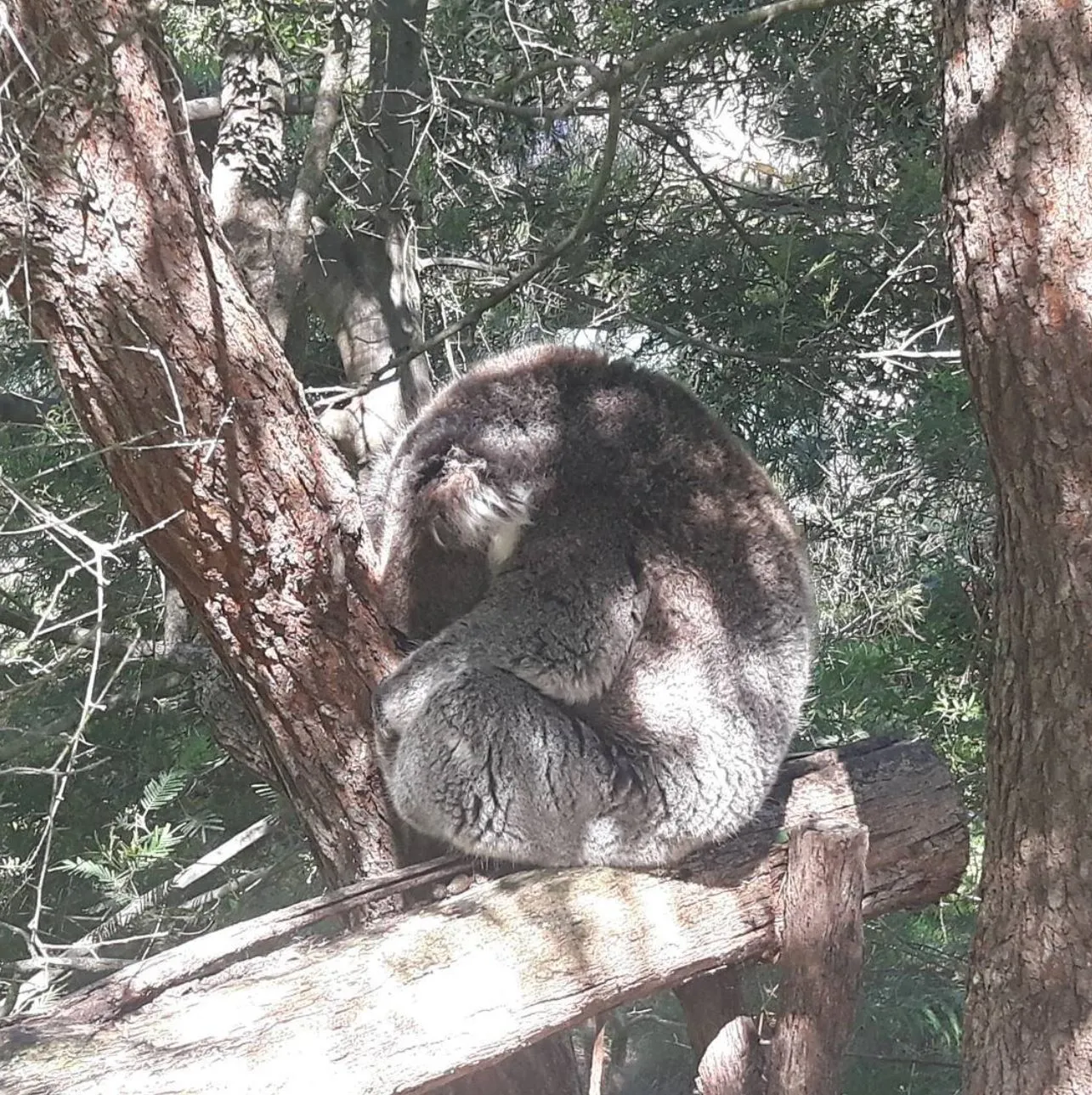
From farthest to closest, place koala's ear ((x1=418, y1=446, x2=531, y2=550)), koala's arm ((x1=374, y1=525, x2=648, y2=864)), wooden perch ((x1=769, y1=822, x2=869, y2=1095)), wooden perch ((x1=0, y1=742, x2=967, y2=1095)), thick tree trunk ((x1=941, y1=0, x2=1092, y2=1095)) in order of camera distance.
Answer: koala's ear ((x1=418, y1=446, x2=531, y2=550)) < koala's arm ((x1=374, y1=525, x2=648, y2=864)) < wooden perch ((x1=769, y1=822, x2=869, y2=1095)) < thick tree trunk ((x1=941, y1=0, x2=1092, y2=1095)) < wooden perch ((x1=0, y1=742, x2=967, y2=1095))

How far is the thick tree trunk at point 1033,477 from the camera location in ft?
6.97

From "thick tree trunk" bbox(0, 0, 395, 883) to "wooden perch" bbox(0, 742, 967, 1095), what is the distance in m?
0.64

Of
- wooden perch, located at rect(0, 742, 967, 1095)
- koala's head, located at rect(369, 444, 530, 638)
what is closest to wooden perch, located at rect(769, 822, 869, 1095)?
wooden perch, located at rect(0, 742, 967, 1095)

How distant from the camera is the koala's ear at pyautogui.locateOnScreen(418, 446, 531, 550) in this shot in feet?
10.2

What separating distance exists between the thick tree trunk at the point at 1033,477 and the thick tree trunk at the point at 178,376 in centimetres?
143

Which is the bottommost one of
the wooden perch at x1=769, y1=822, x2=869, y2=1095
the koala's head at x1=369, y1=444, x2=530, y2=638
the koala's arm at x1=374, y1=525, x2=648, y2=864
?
the wooden perch at x1=769, y1=822, x2=869, y2=1095

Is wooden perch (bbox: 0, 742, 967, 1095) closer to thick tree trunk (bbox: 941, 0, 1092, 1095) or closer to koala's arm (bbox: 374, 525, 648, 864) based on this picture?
koala's arm (bbox: 374, 525, 648, 864)

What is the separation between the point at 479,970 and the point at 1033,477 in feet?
4.87

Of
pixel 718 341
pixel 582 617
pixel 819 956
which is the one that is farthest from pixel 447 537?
pixel 718 341

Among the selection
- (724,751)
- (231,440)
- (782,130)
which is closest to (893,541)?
(782,130)

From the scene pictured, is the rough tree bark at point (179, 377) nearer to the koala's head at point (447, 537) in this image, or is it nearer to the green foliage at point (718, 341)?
the koala's head at point (447, 537)

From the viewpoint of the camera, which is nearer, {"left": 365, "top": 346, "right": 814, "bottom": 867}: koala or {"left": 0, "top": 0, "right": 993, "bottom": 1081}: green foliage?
{"left": 365, "top": 346, "right": 814, "bottom": 867}: koala

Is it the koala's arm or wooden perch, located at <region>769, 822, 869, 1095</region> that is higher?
the koala's arm

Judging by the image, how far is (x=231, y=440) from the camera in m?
2.34
